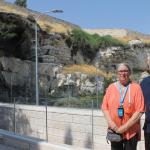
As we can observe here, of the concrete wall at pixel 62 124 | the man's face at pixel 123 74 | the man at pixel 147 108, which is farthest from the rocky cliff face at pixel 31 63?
the man's face at pixel 123 74

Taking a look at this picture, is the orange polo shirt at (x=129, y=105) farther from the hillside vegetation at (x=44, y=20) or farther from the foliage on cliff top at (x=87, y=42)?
the foliage on cliff top at (x=87, y=42)

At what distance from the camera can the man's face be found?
588 cm

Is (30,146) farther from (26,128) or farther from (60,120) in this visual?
(26,128)

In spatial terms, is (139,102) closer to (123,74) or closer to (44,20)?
(123,74)

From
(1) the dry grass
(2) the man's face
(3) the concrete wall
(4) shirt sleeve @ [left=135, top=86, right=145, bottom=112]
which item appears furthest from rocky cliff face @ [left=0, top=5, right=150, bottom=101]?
(4) shirt sleeve @ [left=135, top=86, right=145, bottom=112]

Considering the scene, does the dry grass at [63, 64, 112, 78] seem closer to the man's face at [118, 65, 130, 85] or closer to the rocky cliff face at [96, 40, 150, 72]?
the rocky cliff face at [96, 40, 150, 72]

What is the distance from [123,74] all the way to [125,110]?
1.51ft

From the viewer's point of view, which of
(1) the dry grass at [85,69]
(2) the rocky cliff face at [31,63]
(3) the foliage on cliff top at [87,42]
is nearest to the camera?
(2) the rocky cliff face at [31,63]

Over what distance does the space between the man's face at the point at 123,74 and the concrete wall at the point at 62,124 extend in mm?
6331

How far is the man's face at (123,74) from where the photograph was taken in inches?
231

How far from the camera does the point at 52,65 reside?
54250 mm

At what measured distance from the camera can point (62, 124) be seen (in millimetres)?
17203

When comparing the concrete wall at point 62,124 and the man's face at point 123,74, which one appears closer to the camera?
the man's face at point 123,74

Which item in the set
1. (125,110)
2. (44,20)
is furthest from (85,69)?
(125,110)
